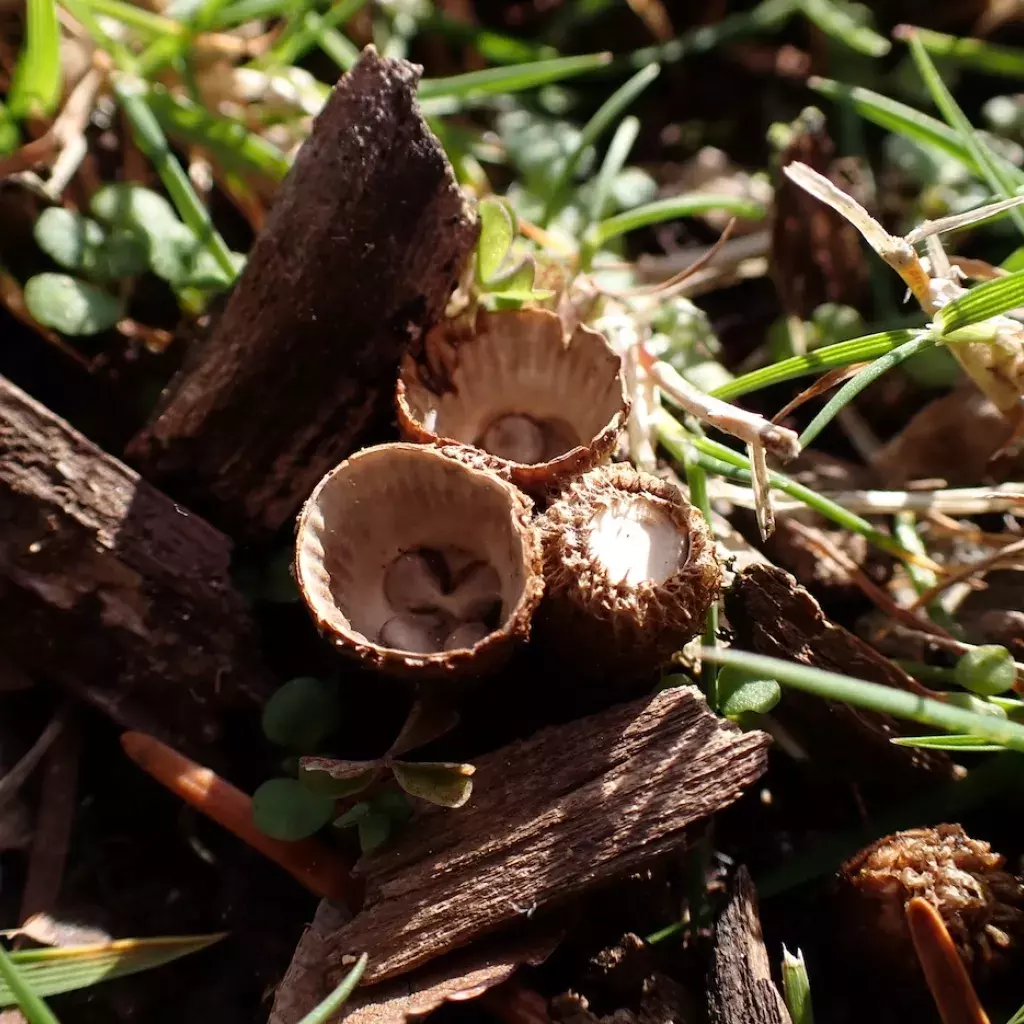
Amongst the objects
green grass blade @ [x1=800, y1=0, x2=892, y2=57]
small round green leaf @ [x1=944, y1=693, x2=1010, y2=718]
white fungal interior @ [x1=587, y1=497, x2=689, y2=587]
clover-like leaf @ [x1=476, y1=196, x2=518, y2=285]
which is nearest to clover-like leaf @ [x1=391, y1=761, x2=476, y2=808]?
white fungal interior @ [x1=587, y1=497, x2=689, y2=587]

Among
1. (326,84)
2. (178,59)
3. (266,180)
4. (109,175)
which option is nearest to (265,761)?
(266,180)

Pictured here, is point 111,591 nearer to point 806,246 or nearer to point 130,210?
point 130,210

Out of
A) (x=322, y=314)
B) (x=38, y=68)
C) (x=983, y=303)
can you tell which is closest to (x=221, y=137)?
(x=38, y=68)

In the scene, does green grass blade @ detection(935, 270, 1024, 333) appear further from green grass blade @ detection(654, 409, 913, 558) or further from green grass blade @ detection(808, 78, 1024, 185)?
green grass blade @ detection(808, 78, 1024, 185)

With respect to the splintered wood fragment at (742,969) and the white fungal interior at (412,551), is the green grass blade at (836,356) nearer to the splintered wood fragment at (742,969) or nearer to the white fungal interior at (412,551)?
the white fungal interior at (412,551)

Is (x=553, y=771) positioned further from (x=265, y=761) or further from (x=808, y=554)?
(x=808, y=554)

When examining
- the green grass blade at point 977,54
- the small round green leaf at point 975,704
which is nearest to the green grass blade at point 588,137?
the green grass blade at point 977,54

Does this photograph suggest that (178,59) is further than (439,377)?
Yes
